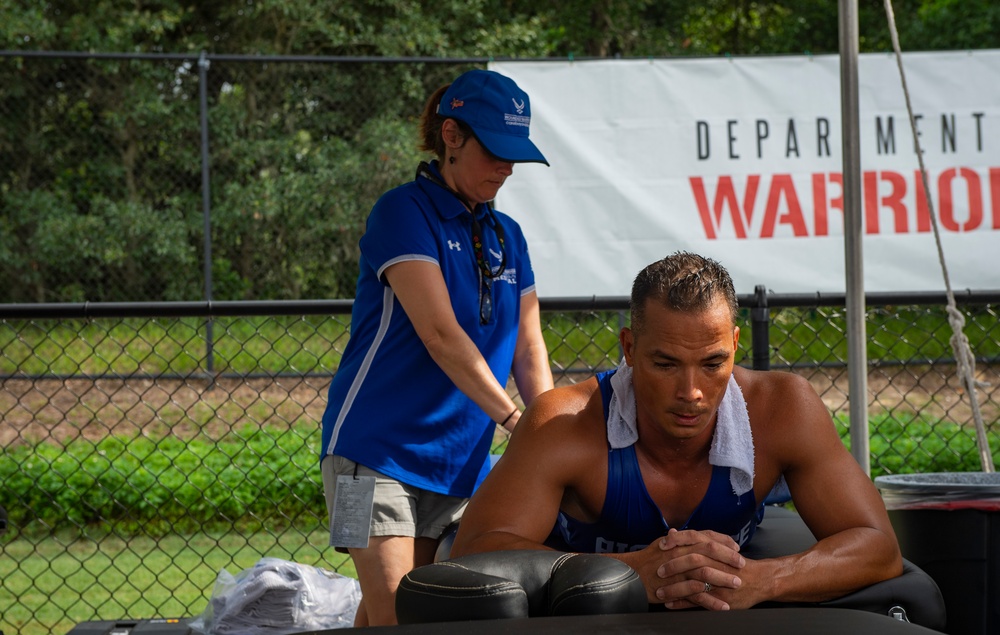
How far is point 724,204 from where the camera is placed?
691 centimetres

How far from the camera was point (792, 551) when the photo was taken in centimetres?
225

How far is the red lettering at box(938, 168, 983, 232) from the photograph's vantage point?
677 cm

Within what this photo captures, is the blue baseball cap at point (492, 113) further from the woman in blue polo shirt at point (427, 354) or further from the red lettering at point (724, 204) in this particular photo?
the red lettering at point (724, 204)

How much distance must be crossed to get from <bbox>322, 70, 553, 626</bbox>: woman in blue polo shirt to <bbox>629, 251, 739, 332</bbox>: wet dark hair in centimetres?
52

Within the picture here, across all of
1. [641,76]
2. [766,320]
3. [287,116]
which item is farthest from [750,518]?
[287,116]

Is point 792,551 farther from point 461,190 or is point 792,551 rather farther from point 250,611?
point 250,611

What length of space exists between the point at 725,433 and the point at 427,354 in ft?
2.49

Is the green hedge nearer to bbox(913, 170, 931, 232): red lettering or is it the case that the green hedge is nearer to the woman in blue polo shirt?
bbox(913, 170, 931, 232): red lettering

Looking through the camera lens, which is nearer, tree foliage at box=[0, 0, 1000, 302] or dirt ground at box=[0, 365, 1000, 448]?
dirt ground at box=[0, 365, 1000, 448]

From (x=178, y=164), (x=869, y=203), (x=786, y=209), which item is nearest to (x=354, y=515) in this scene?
(x=786, y=209)

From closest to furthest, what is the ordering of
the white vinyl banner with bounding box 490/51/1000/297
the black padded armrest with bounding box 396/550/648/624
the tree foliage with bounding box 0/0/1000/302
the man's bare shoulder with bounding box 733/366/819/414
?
1. the black padded armrest with bounding box 396/550/648/624
2. the man's bare shoulder with bounding box 733/366/819/414
3. the white vinyl banner with bounding box 490/51/1000/297
4. the tree foliage with bounding box 0/0/1000/302

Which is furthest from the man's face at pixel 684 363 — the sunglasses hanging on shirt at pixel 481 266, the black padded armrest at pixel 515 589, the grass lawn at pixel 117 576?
the grass lawn at pixel 117 576

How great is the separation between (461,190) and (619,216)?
4.23m

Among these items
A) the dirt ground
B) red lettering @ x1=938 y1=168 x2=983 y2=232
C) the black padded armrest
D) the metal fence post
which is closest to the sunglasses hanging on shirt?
the black padded armrest
